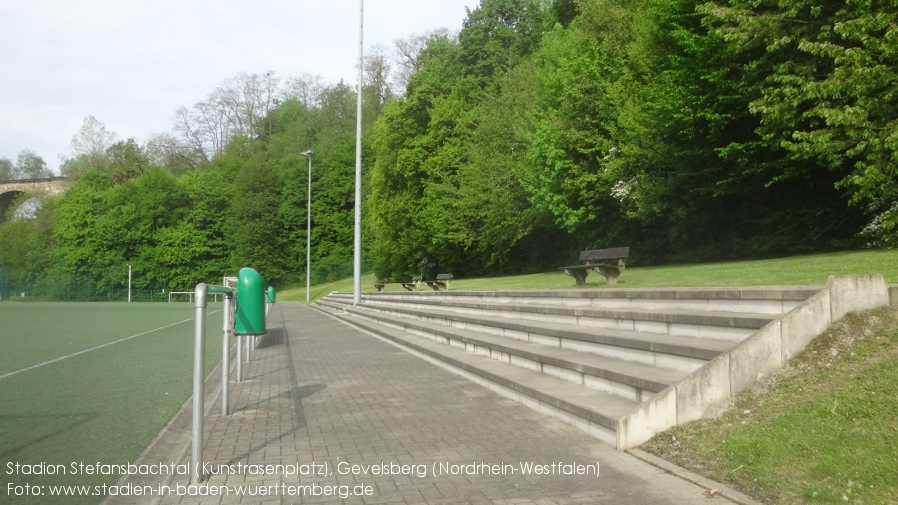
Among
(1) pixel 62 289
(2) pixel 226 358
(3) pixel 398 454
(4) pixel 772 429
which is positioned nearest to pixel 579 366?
(3) pixel 398 454

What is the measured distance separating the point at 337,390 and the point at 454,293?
9.55 m

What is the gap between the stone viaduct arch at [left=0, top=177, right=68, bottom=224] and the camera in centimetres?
9106

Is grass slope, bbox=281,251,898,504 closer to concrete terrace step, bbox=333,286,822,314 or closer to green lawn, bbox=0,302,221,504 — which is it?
concrete terrace step, bbox=333,286,822,314

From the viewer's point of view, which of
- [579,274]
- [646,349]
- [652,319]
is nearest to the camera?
[646,349]

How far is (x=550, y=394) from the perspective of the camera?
7.05 m

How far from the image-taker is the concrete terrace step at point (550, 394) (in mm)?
6086

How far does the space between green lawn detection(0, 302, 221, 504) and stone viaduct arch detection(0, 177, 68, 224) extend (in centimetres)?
8334

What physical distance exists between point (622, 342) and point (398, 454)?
9.73 ft

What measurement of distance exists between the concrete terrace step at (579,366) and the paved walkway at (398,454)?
25.1 inches

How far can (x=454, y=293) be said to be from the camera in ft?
61.5

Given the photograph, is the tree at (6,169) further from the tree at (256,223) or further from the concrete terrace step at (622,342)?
the concrete terrace step at (622,342)

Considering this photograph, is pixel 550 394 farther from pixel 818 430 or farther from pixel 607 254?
pixel 607 254

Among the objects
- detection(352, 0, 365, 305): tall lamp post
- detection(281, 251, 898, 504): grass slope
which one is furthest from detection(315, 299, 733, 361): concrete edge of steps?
detection(352, 0, 365, 305): tall lamp post

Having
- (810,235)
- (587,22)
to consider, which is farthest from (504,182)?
(810,235)
